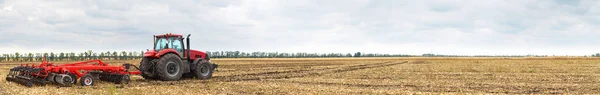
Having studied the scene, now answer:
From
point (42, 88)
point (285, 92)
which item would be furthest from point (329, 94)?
point (42, 88)

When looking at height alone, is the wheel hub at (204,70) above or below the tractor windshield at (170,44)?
below

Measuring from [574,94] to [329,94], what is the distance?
6777mm

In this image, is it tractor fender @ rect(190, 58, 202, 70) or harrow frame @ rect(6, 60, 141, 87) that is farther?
tractor fender @ rect(190, 58, 202, 70)

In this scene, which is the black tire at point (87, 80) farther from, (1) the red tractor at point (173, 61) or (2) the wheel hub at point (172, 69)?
(2) the wheel hub at point (172, 69)

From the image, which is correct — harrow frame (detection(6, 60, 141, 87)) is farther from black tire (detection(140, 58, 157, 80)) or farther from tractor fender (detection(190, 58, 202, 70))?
tractor fender (detection(190, 58, 202, 70))

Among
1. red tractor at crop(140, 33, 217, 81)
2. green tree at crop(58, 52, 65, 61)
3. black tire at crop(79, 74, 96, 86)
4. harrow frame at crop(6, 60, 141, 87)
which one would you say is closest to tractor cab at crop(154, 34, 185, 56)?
red tractor at crop(140, 33, 217, 81)

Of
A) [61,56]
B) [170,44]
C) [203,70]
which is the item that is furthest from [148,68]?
[61,56]

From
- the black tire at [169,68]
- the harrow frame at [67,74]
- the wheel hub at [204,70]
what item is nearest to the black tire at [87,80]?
the harrow frame at [67,74]

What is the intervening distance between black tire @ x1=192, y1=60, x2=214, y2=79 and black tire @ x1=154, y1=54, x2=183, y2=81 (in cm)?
95

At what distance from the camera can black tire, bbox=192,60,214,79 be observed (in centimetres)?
2020

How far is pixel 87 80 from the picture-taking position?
634 inches

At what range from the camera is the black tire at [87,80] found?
15906mm

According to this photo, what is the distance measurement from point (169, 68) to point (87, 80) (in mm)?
3348

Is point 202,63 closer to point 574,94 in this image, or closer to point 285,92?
point 285,92
